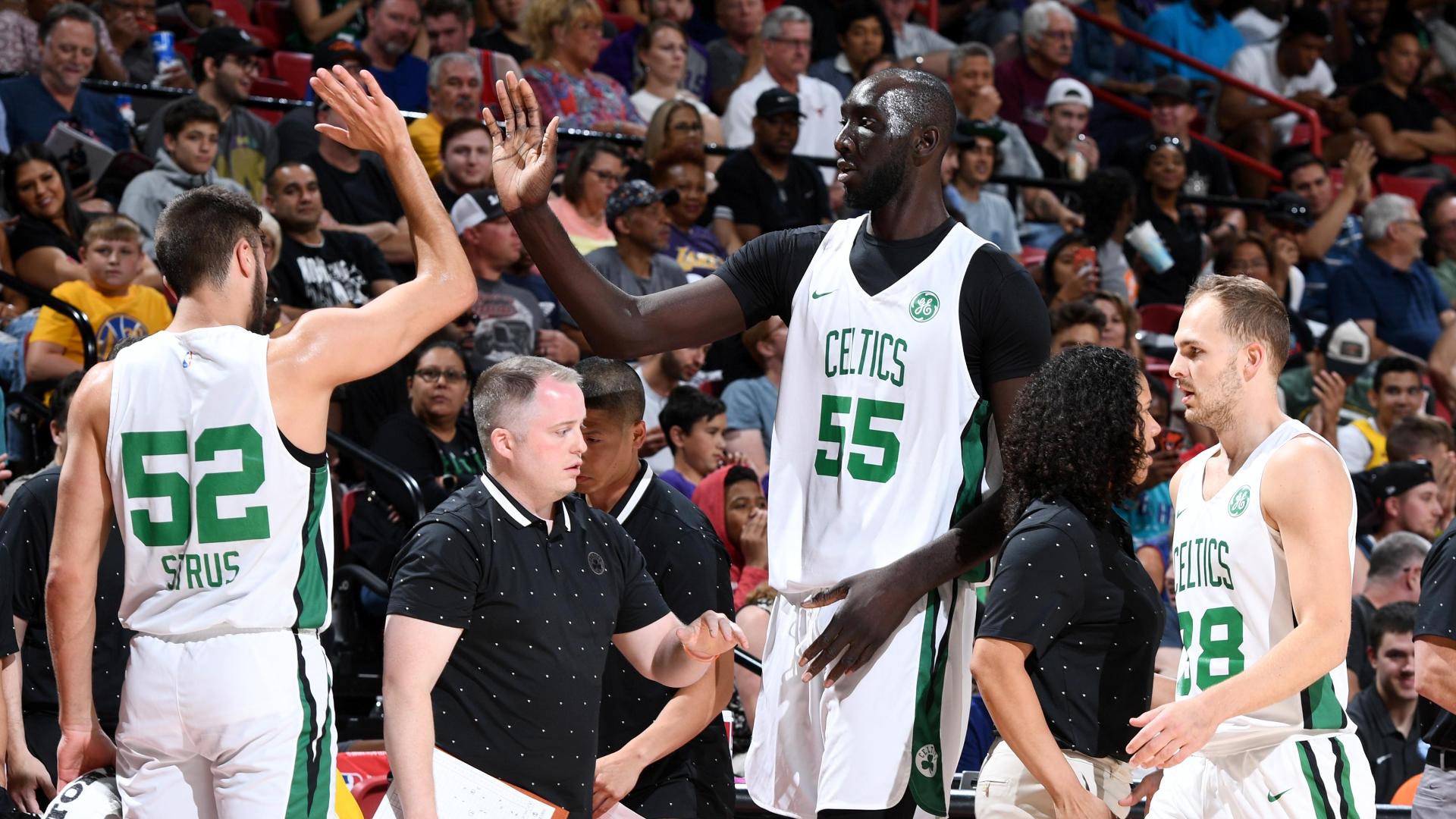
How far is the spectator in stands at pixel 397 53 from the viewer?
1035 centimetres

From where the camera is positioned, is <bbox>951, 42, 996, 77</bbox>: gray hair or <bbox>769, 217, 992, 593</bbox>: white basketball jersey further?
<bbox>951, 42, 996, 77</bbox>: gray hair

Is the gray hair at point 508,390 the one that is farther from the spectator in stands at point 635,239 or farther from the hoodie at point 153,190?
the hoodie at point 153,190

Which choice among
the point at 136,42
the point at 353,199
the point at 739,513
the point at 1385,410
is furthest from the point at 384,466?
the point at 1385,410

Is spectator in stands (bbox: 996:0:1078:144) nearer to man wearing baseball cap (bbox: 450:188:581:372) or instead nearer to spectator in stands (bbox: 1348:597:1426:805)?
man wearing baseball cap (bbox: 450:188:581:372)

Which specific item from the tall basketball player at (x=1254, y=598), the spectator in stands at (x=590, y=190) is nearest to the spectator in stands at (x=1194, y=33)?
the spectator in stands at (x=590, y=190)

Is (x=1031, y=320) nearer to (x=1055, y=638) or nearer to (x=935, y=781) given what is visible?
(x=1055, y=638)

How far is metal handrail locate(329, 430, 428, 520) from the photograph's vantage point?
660 cm

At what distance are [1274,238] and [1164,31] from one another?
333cm

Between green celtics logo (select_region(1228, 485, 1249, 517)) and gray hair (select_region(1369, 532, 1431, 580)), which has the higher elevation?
green celtics logo (select_region(1228, 485, 1249, 517))

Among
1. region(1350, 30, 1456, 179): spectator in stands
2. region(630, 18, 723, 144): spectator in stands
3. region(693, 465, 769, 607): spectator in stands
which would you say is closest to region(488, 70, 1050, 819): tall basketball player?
region(693, 465, 769, 607): spectator in stands

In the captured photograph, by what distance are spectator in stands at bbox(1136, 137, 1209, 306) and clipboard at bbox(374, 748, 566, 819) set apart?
326 inches

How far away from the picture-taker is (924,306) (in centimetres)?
380

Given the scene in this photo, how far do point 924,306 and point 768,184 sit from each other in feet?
20.5

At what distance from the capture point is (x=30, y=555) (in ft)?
15.4
